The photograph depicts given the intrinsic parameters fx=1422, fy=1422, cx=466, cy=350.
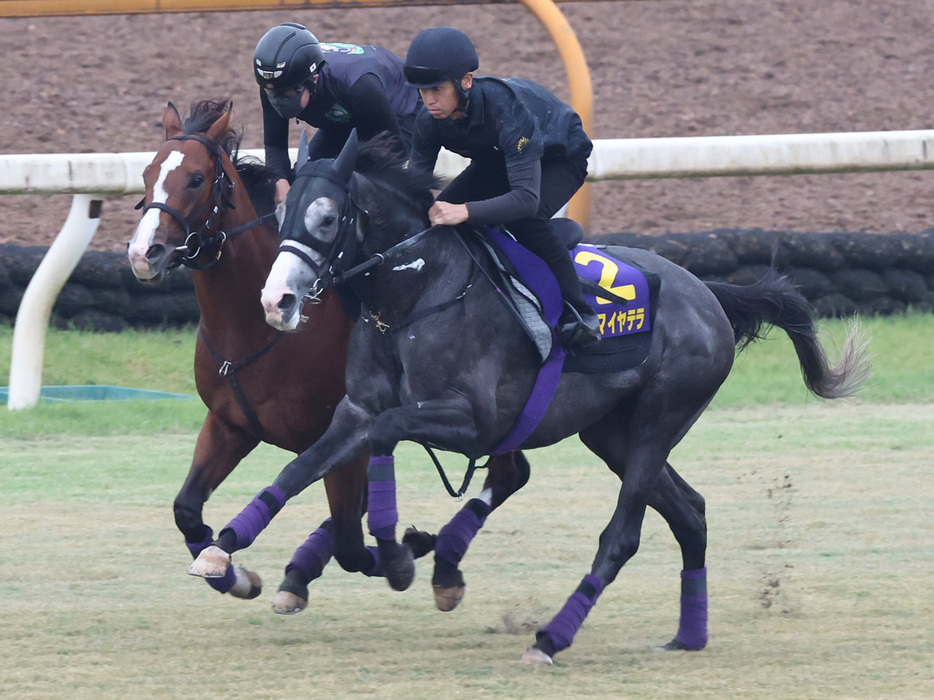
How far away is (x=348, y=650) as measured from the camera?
4715mm

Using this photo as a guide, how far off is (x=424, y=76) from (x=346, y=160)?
381 mm

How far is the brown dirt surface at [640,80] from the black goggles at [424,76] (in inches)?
286

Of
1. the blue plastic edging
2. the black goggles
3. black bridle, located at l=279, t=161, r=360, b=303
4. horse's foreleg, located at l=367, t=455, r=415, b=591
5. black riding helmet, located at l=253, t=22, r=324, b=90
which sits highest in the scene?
the black goggles

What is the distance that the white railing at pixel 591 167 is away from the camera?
323 inches

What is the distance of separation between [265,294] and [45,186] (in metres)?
4.58

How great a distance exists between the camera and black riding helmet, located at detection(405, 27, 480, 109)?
450 cm

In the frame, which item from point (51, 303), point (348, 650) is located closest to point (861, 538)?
point (348, 650)

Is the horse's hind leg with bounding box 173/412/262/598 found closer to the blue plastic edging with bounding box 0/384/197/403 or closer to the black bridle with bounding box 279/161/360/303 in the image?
the black bridle with bounding box 279/161/360/303

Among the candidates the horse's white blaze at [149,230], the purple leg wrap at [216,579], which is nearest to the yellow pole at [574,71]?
the horse's white blaze at [149,230]

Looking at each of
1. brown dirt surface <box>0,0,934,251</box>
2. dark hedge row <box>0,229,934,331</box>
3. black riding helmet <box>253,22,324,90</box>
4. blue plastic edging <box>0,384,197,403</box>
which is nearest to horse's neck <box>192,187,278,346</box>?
black riding helmet <box>253,22,324,90</box>

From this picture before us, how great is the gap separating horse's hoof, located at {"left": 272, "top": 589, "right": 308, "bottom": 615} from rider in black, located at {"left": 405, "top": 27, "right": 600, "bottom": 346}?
1333mm

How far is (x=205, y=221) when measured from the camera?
191 inches

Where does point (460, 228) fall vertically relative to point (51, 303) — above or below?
above

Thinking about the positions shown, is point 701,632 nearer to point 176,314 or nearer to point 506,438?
point 506,438
